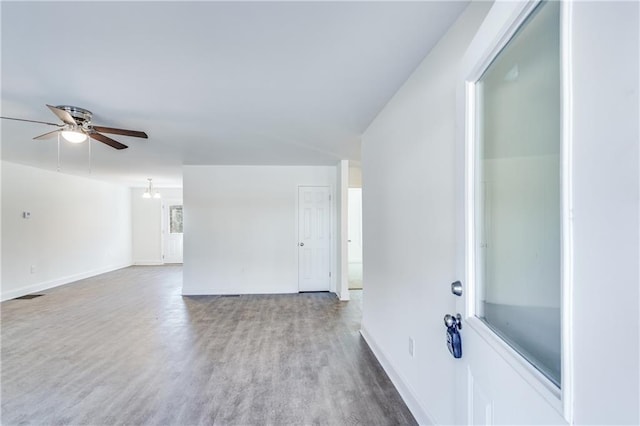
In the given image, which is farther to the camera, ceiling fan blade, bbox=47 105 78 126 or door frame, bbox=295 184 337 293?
door frame, bbox=295 184 337 293

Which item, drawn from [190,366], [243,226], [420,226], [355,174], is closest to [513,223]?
[420,226]

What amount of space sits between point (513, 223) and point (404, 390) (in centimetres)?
→ 175

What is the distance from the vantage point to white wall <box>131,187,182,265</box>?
8750mm

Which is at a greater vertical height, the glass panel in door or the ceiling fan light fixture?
the ceiling fan light fixture

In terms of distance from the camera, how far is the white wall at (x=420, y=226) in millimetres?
1622

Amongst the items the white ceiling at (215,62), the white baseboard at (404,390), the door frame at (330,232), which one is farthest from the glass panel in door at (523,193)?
the door frame at (330,232)

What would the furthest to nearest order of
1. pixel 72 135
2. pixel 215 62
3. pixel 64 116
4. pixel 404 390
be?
1. pixel 72 135
2. pixel 64 116
3. pixel 404 390
4. pixel 215 62

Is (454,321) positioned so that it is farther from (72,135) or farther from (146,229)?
(146,229)

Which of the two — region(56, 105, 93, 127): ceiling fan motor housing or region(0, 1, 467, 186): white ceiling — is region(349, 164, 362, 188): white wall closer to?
region(0, 1, 467, 186): white ceiling

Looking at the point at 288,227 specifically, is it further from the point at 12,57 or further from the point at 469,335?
the point at 469,335
